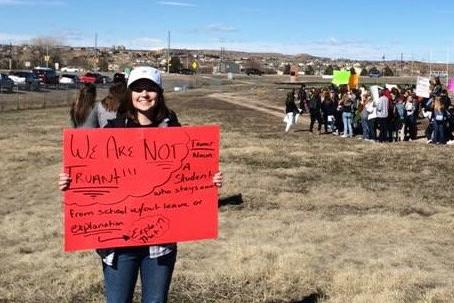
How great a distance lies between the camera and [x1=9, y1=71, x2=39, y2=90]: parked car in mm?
56156

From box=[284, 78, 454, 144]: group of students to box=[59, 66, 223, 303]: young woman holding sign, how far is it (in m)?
16.6

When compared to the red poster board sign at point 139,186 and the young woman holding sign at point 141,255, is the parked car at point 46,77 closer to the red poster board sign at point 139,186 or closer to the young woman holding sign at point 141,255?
the red poster board sign at point 139,186

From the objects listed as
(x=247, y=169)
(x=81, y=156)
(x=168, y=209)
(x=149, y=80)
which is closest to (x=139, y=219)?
(x=168, y=209)

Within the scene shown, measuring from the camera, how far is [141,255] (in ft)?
13.0

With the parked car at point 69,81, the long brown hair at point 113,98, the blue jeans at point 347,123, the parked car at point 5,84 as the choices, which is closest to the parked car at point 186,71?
the parked car at point 69,81

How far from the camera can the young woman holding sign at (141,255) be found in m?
3.85

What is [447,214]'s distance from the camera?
9.59 m

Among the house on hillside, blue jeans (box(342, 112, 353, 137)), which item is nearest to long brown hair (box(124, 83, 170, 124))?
blue jeans (box(342, 112, 353, 137))

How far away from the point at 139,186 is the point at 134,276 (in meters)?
0.54

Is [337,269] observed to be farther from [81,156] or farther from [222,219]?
[81,156]

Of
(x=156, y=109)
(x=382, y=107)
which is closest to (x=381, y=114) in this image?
(x=382, y=107)

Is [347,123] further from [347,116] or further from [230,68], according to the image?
[230,68]

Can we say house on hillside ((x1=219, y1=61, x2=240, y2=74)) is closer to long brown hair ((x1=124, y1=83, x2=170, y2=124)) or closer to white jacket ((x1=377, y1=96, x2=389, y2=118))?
white jacket ((x1=377, y1=96, x2=389, y2=118))

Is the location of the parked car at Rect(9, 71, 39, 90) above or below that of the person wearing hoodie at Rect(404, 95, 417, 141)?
below
